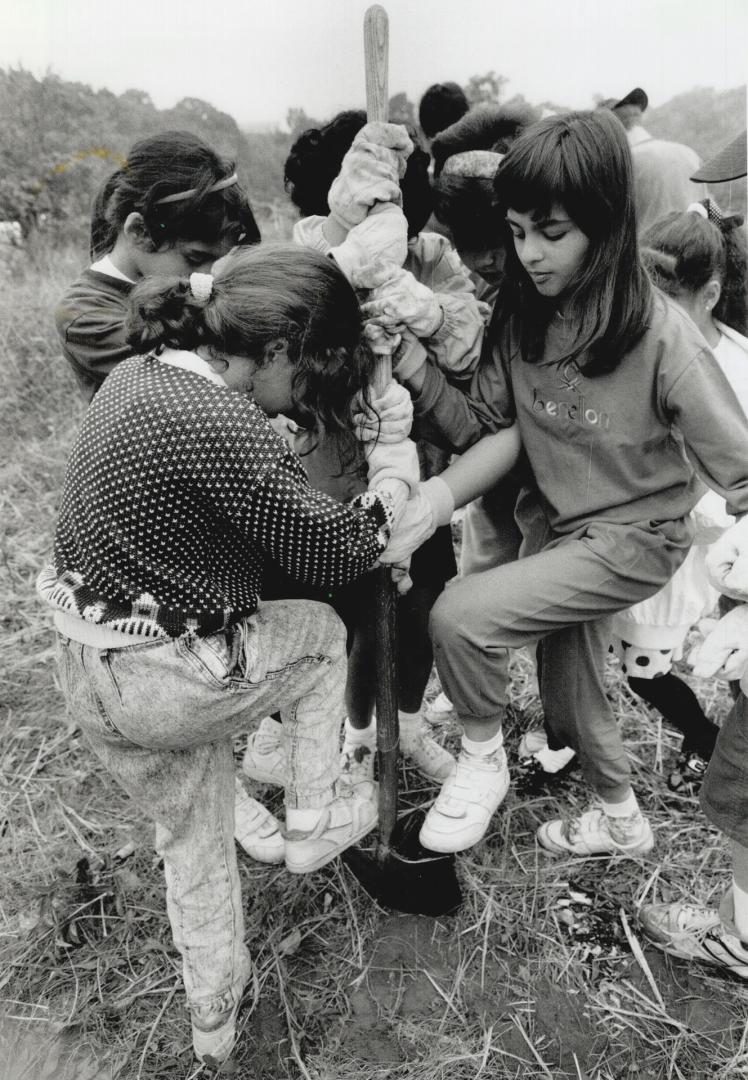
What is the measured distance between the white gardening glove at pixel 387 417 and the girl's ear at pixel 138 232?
68 centimetres

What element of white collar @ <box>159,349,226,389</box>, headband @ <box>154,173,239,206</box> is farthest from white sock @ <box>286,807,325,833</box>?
headband @ <box>154,173,239,206</box>

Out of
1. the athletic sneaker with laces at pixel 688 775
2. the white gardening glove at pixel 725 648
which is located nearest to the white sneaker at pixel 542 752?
the athletic sneaker with laces at pixel 688 775

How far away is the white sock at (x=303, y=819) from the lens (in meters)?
1.87

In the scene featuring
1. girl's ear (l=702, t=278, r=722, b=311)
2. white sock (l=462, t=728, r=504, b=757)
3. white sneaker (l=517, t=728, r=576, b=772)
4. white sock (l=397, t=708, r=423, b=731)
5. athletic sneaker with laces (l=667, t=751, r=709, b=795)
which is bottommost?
athletic sneaker with laces (l=667, t=751, r=709, b=795)

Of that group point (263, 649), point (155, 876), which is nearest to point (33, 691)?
point (155, 876)

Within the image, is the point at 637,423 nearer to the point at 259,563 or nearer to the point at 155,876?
the point at 259,563

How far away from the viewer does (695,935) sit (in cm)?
207

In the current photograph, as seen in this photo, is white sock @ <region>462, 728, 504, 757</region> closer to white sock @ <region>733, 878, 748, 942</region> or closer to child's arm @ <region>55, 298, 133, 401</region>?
white sock @ <region>733, 878, 748, 942</region>

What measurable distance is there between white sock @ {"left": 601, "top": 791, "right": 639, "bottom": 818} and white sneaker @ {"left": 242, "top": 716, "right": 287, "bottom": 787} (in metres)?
0.94

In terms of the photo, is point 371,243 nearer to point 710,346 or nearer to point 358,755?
point 710,346

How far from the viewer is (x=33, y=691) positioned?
325 cm

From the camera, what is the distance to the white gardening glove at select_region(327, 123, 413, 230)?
174 cm

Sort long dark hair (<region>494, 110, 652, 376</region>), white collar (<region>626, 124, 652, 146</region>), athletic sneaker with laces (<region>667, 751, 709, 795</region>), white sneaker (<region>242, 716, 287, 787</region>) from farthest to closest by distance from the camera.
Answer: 1. white collar (<region>626, 124, 652, 146</region>)
2. athletic sneaker with laces (<region>667, 751, 709, 795</region>)
3. white sneaker (<region>242, 716, 287, 787</region>)
4. long dark hair (<region>494, 110, 652, 376</region>)

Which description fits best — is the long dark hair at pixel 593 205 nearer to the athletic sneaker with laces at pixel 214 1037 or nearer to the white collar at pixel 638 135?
the athletic sneaker with laces at pixel 214 1037
